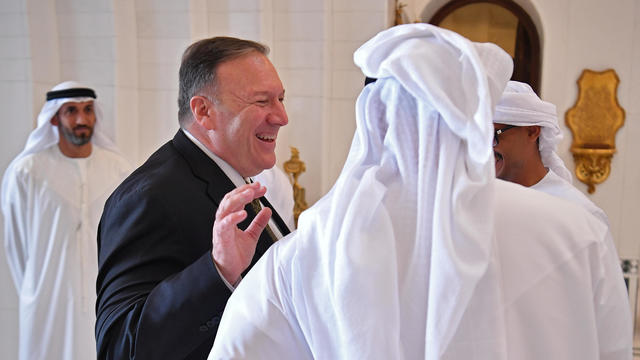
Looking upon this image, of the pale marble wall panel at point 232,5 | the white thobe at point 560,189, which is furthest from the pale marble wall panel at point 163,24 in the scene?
the white thobe at point 560,189

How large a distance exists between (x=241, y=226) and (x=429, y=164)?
1.03m

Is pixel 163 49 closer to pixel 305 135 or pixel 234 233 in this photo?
pixel 305 135

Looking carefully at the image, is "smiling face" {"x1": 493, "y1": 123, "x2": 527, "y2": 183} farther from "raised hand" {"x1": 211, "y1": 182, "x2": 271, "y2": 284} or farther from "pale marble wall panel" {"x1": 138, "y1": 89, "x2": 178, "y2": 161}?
"pale marble wall panel" {"x1": 138, "y1": 89, "x2": 178, "y2": 161}

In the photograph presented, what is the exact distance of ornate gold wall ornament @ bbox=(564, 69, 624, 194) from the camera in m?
5.74

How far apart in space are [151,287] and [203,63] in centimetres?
89

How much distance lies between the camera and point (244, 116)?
217 centimetres

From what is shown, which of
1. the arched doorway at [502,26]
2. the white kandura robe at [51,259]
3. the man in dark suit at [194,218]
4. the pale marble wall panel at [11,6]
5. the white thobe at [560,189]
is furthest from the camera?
the arched doorway at [502,26]

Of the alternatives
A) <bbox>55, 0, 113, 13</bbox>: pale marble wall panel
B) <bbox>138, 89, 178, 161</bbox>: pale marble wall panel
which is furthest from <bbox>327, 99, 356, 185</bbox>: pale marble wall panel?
<bbox>55, 0, 113, 13</bbox>: pale marble wall panel

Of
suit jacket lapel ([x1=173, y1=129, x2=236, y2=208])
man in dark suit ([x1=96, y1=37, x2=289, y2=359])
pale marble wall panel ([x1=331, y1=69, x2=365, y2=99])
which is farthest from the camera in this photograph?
pale marble wall panel ([x1=331, y1=69, x2=365, y2=99])

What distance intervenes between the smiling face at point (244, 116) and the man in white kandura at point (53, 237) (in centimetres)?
267

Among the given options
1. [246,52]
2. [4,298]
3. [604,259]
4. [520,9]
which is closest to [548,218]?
[604,259]

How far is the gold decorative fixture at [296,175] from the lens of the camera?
4941 mm

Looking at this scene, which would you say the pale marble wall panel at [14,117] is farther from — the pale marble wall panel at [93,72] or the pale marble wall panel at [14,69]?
the pale marble wall panel at [93,72]

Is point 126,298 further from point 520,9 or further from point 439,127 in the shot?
point 520,9
